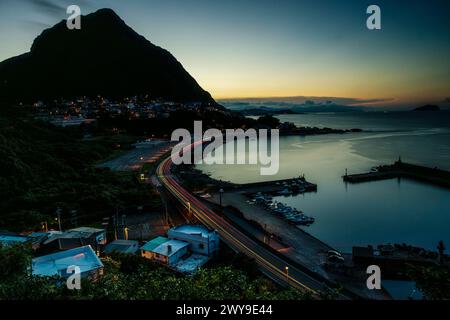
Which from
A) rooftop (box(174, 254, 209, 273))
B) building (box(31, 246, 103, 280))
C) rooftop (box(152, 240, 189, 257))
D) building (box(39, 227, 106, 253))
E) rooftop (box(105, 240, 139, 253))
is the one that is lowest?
rooftop (box(174, 254, 209, 273))

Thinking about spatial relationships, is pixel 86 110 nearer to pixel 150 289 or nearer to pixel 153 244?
pixel 153 244

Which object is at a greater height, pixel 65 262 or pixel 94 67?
pixel 94 67

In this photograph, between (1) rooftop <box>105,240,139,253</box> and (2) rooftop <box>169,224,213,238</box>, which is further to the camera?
(2) rooftop <box>169,224,213,238</box>

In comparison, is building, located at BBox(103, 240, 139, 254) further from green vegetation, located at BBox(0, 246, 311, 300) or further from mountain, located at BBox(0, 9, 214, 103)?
mountain, located at BBox(0, 9, 214, 103)

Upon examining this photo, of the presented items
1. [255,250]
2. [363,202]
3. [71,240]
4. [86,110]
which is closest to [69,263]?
[71,240]

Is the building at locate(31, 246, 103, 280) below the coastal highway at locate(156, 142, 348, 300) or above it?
above

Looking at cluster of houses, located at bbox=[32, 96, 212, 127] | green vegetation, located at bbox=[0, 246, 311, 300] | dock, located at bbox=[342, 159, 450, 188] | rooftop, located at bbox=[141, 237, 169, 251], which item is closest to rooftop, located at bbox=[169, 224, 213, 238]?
rooftop, located at bbox=[141, 237, 169, 251]

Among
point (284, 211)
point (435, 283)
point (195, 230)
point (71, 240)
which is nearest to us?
point (435, 283)
